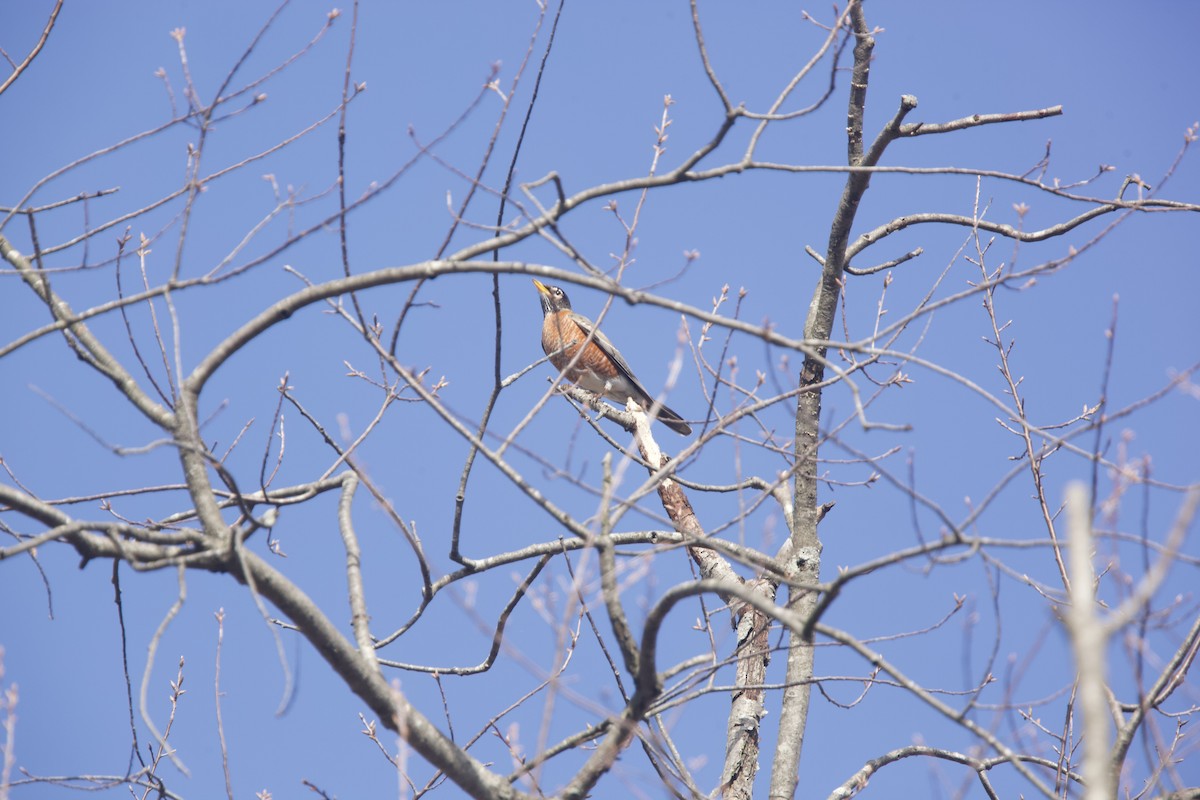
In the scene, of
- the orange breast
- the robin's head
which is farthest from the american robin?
the robin's head

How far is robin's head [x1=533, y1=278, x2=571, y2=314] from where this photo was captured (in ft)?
32.8

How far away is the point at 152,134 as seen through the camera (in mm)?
2918

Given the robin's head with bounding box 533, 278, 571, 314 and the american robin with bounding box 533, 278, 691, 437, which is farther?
the robin's head with bounding box 533, 278, 571, 314

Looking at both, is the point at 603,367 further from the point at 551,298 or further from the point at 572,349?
the point at 551,298

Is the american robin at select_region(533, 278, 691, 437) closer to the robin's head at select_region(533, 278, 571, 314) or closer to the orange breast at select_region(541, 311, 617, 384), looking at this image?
the orange breast at select_region(541, 311, 617, 384)

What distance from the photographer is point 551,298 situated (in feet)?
32.9

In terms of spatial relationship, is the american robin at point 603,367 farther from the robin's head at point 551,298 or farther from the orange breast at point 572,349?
the robin's head at point 551,298

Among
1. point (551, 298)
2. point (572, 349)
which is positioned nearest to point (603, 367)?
point (572, 349)

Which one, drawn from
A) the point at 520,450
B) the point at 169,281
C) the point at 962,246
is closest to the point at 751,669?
the point at 962,246

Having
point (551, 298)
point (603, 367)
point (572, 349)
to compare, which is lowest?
point (572, 349)

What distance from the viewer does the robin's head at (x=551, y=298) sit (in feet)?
32.8

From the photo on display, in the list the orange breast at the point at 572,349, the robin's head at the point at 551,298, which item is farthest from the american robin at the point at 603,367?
the robin's head at the point at 551,298

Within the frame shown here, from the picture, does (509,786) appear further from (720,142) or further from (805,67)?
(805,67)

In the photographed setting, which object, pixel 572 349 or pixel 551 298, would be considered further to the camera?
pixel 551 298
